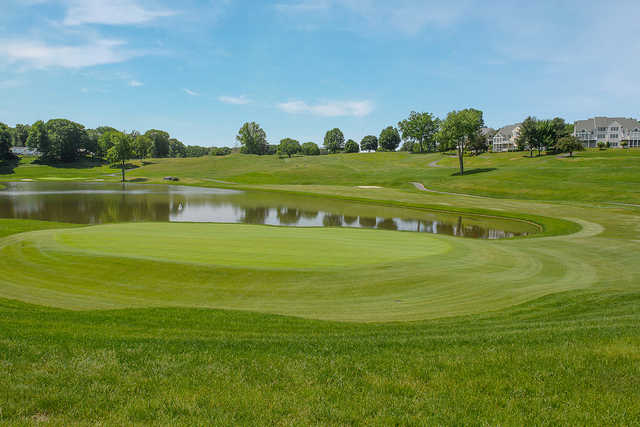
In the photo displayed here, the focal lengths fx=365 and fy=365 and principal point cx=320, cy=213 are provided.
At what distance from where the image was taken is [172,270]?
1318cm

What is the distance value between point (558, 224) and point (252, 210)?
31540mm

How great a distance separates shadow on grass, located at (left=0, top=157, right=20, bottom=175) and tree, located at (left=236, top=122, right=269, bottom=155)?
87.4 m

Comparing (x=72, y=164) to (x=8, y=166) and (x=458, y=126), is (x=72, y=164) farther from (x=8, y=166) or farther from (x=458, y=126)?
(x=458, y=126)

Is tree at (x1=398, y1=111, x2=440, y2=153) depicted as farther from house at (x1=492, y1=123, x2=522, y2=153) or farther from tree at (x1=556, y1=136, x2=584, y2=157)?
tree at (x1=556, y1=136, x2=584, y2=157)

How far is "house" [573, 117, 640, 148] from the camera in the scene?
12912cm

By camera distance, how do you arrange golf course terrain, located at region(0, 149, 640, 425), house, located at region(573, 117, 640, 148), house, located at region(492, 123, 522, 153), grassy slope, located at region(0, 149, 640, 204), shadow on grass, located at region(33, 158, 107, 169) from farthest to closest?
house, located at region(492, 123, 522, 153) < shadow on grass, located at region(33, 158, 107, 169) < house, located at region(573, 117, 640, 148) < grassy slope, located at region(0, 149, 640, 204) < golf course terrain, located at region(0, 149, 640, 425)

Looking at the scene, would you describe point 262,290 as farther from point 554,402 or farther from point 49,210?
point 49,210

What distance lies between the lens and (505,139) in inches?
6476

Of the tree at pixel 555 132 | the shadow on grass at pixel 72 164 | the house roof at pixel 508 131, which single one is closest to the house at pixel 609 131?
the house roof at pixel 508 131

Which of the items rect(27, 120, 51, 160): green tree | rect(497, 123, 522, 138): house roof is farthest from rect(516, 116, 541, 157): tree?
rect(27, 120, 51, 160): green tree

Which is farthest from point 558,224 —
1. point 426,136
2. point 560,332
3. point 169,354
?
point 426,136

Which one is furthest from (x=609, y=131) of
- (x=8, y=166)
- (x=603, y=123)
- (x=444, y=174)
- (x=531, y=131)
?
(x=8, y=166)

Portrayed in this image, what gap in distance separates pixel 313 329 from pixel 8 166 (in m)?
153

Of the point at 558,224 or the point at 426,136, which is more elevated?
the point at 426,136
